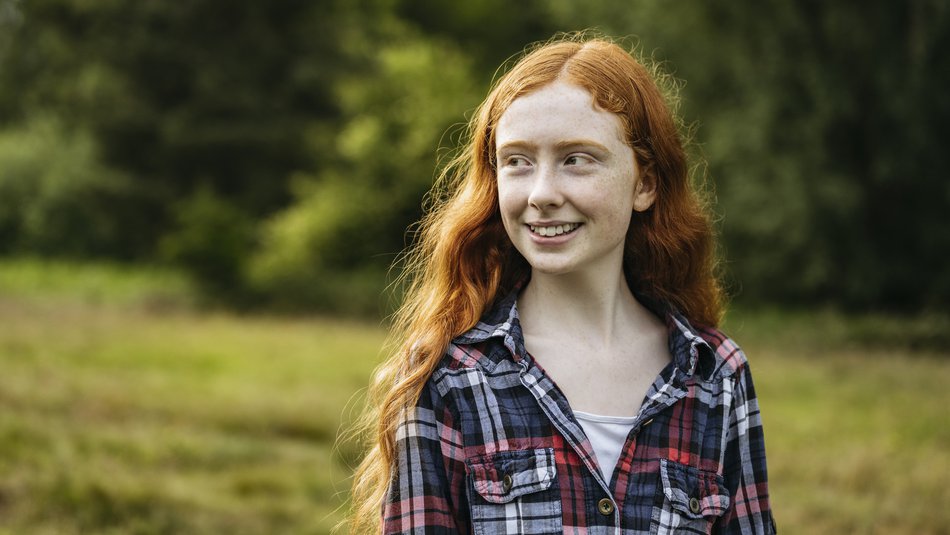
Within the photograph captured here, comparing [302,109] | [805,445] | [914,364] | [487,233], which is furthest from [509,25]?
[487,233]

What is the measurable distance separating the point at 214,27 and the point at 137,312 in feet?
41.0

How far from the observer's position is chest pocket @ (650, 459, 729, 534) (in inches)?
75.5

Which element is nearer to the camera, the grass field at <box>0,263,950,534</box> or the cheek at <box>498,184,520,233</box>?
the cheek at <box>498,184,520,233</box>

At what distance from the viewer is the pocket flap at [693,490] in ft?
6.32

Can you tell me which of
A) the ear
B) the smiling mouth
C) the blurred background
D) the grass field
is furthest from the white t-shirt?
the grass field

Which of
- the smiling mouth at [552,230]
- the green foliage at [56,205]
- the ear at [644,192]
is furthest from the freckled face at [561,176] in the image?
the green foliage at [56,205]

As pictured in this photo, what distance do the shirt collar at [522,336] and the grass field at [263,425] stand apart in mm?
1546

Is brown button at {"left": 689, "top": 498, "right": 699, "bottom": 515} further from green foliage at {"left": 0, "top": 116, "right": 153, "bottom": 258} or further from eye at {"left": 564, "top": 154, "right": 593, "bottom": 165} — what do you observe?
green foliage at {"left": 0, "top": 116, "right": 153, "bottom": 258}

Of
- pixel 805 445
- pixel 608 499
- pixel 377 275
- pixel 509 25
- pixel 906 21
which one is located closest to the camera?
pixel 608 499

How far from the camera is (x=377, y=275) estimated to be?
21.1m

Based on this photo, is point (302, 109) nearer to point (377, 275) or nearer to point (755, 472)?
point (377, 275)

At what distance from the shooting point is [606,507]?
74.1 inches

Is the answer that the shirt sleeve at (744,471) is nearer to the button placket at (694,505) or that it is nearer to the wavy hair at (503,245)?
the button placket at (694,505)

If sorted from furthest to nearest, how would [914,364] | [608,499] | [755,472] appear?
1. [914,364]
2. [755,472]
3. [608,499]
